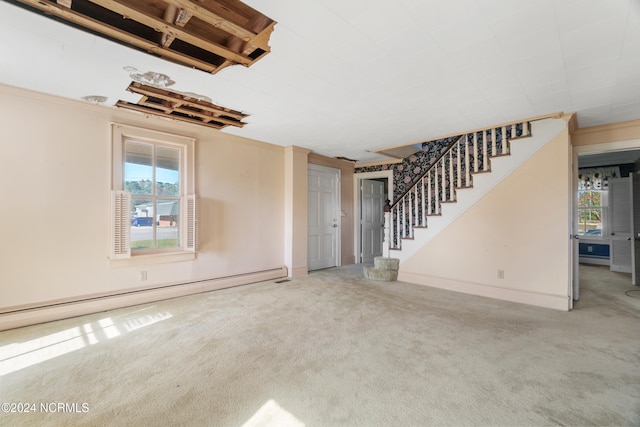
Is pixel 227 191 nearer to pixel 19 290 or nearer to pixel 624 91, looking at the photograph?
pixel 19 290

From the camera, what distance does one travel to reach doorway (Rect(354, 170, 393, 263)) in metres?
6.50

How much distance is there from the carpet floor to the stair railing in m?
1.75

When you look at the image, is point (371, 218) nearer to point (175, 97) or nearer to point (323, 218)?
point (323, 218)

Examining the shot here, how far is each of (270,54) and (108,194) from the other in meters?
2.62

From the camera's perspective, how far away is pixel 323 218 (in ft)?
19.2

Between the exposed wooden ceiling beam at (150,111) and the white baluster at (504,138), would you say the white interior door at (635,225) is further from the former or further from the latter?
the exposed wooden ceiling beam at (150,111)

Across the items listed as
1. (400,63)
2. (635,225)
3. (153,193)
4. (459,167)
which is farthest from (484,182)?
(153,193)

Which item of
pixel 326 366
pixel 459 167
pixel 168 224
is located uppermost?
pixel 459 167

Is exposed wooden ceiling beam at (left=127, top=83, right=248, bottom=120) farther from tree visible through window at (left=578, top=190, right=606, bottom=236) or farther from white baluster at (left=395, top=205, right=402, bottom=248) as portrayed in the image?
tree visible through window at (left=578, top=190, right=606, bottom=236)

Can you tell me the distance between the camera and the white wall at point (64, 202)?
8.91 ft

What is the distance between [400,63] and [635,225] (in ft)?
16.9

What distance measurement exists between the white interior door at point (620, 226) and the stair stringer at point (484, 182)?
357cm

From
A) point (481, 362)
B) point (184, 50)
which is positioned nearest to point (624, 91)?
point (481, 362)

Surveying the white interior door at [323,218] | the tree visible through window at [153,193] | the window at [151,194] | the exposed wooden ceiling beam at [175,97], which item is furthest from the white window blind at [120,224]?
the white interior door at [323,218]
